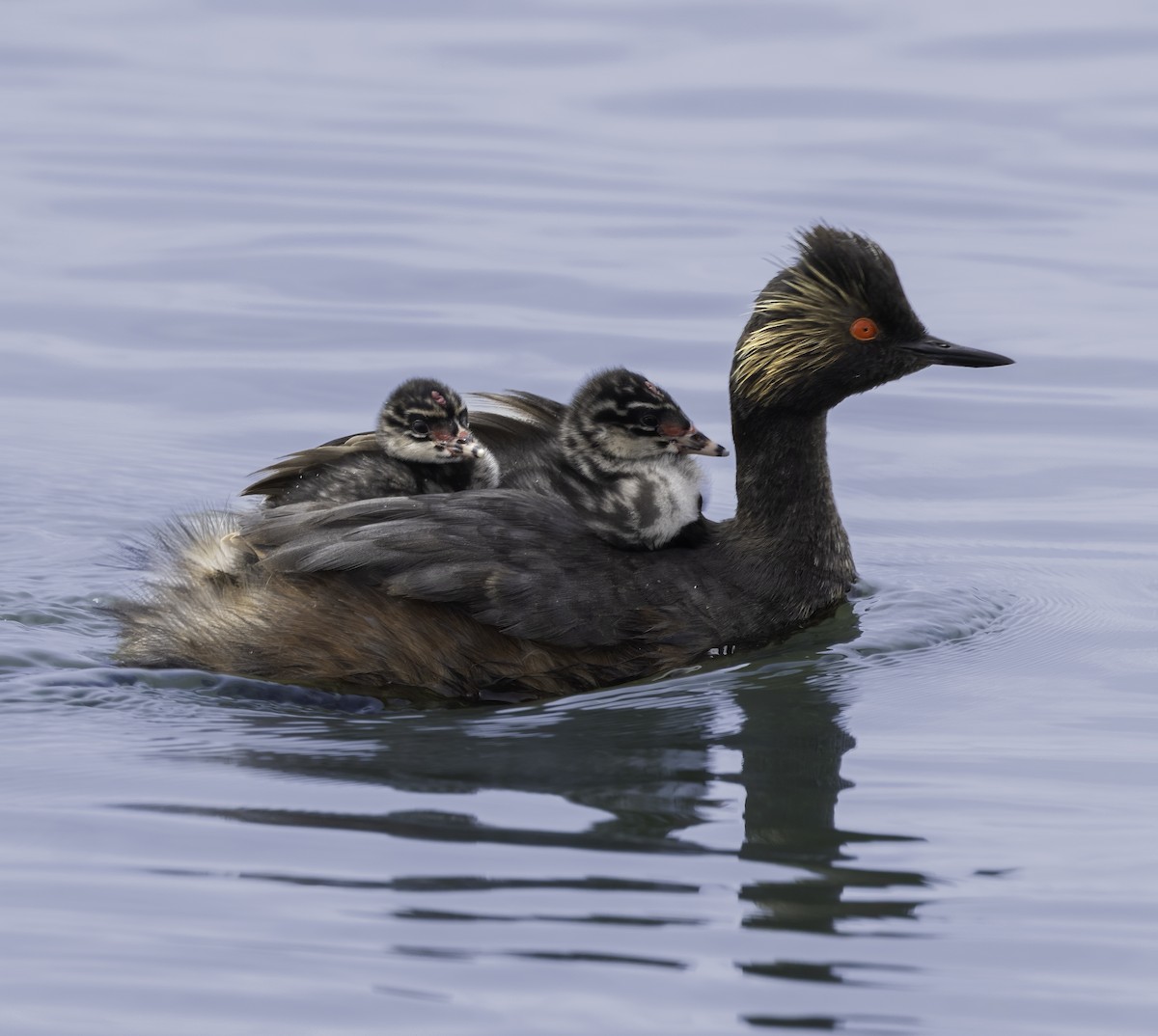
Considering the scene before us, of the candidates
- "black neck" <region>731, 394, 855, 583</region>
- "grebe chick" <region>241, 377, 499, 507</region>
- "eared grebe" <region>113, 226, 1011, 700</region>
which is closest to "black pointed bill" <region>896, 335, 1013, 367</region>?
"black neck" <region>731, 394, 855, 583</region>

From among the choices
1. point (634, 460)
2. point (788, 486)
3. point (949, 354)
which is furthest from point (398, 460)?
point (949, 354)

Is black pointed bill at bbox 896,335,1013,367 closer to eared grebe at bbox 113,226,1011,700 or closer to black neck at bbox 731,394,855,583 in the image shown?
black neck at bbox 731,394,855,583

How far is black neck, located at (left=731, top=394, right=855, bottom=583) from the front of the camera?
8.25 m

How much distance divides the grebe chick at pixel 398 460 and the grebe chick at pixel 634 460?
387 mm

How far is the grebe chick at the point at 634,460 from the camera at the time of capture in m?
7.76

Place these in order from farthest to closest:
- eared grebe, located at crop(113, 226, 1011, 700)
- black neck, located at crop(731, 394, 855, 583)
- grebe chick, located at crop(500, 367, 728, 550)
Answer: black neck, located at crop(731, 394, 855, 583)
grebe chick, located at crop(500, 367, 728, 550)
eared grebe, located at crop(113, 226, 1011, 700)

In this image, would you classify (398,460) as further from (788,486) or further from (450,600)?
(788,486)

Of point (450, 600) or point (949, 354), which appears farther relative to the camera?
point (949, 354)

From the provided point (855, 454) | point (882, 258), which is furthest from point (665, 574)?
point (855, 454)

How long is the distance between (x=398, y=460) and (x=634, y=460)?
0.82 meters

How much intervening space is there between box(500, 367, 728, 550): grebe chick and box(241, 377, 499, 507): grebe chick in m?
0.39

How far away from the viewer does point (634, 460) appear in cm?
788

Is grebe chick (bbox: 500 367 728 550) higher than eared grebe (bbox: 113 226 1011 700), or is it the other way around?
grebe chick (bbox: 500 367 728 550)

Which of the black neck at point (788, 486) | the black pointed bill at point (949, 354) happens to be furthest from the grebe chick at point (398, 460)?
the black pointed bill at point (949, 354)
